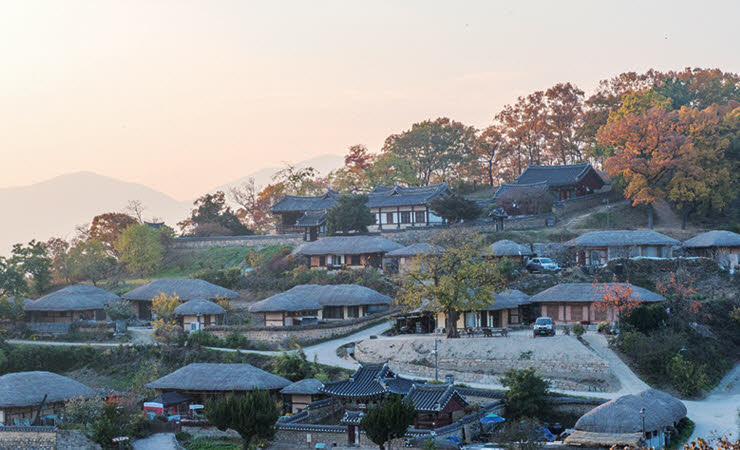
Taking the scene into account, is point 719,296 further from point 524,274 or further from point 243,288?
point 243,288

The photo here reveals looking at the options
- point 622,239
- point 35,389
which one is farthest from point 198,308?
point 622,239

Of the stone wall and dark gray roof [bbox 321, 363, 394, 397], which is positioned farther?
dark gray roof [bbox 321, 363, 394, 397]

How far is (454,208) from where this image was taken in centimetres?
6106

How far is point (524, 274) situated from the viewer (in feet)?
164

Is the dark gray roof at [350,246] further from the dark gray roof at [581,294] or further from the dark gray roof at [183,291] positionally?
the dark gray roof at [581,294]

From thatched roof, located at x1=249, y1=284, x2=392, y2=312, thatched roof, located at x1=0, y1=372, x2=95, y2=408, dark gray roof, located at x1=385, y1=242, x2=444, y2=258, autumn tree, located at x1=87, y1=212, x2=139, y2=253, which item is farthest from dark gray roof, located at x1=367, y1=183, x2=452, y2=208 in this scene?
thatched roof, located at x1=0, y1=372, x2=95, y2=408

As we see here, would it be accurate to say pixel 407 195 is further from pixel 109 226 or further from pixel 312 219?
pixel 109 226

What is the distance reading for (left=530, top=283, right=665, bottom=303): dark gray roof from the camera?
4206 cm

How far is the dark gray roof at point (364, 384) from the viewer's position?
33344 mm

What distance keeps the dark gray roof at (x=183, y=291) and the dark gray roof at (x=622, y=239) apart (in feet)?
71.6

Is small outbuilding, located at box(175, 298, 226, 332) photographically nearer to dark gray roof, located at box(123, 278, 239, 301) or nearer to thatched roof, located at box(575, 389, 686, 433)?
dark gray roof, located at box(123, 278, 239, 301)

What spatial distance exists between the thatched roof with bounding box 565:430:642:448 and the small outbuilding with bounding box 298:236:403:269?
29.4 m

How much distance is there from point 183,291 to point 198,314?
5.64 m

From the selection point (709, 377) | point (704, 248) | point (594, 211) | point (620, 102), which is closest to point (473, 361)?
point (709, 377)
